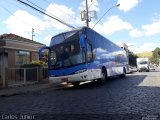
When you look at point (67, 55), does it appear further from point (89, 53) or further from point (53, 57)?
point (89, 53)

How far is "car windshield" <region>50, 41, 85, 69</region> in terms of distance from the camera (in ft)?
56.7

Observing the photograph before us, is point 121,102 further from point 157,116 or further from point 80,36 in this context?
point 80,36

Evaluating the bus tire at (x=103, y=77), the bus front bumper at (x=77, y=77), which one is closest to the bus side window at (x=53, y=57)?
the bus front bumper at (x=77, y=77)

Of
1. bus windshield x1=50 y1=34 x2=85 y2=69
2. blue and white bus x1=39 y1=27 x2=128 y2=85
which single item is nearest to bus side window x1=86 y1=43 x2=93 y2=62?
blue and white bus x1=39 y1=27 x2=128 y2=85

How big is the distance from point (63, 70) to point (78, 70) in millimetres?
927

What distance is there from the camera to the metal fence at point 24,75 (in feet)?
68.2

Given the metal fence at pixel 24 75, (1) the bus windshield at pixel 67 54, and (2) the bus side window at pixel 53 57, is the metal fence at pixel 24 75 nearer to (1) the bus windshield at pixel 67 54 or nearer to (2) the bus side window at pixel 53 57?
(2) the bus side window at pixel 53 57

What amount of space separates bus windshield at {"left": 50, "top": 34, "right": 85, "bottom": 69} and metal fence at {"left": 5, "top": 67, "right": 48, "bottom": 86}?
3.99 m

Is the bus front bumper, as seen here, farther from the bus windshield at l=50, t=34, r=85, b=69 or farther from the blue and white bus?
the bus windshield at l=50, t=34, r=85, b=69

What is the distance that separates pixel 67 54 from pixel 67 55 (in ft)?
0.19

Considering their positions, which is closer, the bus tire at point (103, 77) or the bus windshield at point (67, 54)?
the bus windshield at point (67, 54)

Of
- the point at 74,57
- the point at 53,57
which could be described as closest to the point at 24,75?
the point at 53,57

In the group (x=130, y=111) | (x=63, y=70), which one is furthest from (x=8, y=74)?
(x=130, y=111)

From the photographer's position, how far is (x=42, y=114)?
884cm
